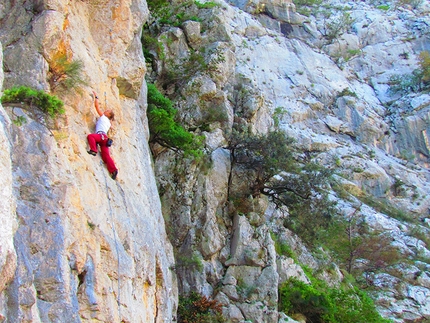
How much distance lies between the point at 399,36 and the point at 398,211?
22.4 metres

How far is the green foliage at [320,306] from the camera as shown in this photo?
1608 centimetres

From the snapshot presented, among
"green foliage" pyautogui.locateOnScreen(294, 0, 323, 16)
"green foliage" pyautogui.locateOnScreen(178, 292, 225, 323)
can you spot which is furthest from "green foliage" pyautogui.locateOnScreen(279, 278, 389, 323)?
"green foliage" pyautogui.locateOnScreen(294, 0, 323, 16)

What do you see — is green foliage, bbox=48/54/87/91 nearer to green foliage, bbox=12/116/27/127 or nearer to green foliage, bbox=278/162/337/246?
green foliage, bbox=12/116/27/127

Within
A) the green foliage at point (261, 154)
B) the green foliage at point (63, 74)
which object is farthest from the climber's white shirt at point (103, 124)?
the green foliage at point (261, 154)

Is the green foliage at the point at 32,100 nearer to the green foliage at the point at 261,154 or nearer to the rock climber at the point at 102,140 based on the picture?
the rock climber at the point at 102,140

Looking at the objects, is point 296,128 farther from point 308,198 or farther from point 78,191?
point 78,191

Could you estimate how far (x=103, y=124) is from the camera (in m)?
10.2

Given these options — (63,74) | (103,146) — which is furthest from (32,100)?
(103,146)

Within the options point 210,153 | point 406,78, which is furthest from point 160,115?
point 406,78

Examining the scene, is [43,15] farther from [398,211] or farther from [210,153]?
[398,211]

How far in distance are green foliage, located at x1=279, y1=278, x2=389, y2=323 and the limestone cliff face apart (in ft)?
15.8

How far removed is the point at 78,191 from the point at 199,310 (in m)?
7.33

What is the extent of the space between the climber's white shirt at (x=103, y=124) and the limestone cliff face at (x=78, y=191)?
0.57 feet

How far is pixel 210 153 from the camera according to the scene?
1816cm
